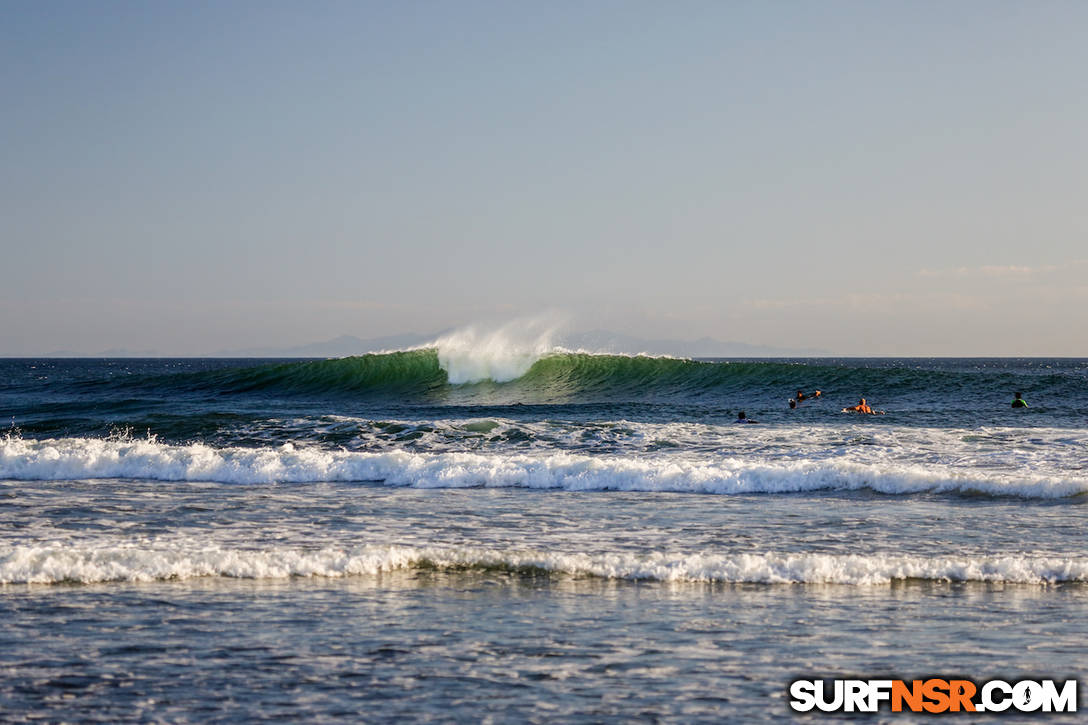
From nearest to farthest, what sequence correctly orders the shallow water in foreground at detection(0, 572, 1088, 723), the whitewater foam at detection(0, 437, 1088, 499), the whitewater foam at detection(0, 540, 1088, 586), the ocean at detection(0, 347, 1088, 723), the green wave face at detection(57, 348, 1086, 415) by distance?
1. the shallow water in foreground at detection(0, 572, 1088, 723)
2. the ocean at detection(0, 347, 1088, 723)
3. the whitewater foam at detection(0, 540, 1088, 586)
4. the whitewater foam at detection(0, 437, 1088, 499)
5. the green wave face at detection(57, 348, 1086, 415)

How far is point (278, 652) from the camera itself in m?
5.97

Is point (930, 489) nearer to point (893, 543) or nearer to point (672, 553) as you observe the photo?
point (893, 543)

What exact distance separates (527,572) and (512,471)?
657cm

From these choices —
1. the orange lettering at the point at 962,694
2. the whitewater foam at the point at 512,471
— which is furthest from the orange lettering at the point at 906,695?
the whitewater foam at the point at 512,471

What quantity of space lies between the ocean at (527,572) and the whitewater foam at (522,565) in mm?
31

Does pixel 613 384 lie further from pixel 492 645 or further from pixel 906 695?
pixel 906 695

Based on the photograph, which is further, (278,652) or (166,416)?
(166,416)

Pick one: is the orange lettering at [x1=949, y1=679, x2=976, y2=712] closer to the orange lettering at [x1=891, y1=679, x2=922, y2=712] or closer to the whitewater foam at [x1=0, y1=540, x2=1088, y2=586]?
the orange lettering at [x1=891, y1=679, x2=922, y2=712]

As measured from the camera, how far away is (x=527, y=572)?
8.50 metres

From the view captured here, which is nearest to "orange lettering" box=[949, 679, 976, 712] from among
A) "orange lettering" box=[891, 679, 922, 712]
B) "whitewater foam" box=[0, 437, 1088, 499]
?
"orange lettering" box=[891, 679, 922, 712]

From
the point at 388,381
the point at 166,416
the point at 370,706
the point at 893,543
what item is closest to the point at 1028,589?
the point at 893,543

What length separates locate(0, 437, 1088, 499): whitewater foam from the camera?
1409 cm

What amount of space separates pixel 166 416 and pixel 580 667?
20274 millimetres

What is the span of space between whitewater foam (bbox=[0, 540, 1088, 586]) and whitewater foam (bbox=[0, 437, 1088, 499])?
204 inches
